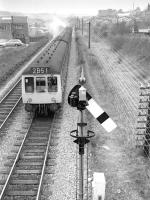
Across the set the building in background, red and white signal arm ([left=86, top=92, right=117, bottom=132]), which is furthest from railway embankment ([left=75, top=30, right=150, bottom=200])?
the building in background

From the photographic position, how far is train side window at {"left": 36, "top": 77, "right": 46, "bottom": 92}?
13102 millimetres

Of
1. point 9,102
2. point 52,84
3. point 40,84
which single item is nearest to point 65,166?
point 52,84

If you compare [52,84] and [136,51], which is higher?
[136,51]

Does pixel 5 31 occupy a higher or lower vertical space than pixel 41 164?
higher

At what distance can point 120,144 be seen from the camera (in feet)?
37.4

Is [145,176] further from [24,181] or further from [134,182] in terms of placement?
[24,181]

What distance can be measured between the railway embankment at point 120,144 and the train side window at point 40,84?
9.67ft

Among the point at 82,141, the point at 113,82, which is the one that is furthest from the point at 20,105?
the point at 82,141

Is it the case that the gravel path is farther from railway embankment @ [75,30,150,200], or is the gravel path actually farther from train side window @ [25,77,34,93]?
train side window @ [25,77,34,93]

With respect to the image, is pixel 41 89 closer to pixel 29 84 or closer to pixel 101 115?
pixel 29 84

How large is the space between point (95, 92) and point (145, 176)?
34.0 ft

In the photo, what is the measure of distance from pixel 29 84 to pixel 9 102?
13.5ft

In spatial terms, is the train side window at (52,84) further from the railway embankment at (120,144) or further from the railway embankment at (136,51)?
the railway embankment at (136,51)

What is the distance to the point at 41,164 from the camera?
380 inches
